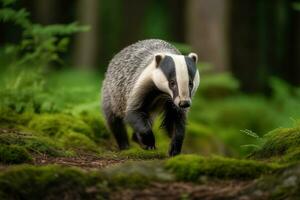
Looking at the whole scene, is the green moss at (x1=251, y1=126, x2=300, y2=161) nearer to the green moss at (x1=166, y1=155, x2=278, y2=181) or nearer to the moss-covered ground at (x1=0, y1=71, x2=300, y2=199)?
the moss-covered ground at (x1=0, y1=71, x2=300, y2=199)

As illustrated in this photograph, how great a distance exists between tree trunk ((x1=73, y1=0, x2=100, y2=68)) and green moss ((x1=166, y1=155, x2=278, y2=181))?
16.3 meters

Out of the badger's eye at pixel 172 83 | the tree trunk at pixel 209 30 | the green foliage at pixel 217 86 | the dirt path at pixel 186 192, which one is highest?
the badger's eye at pixel 172 83

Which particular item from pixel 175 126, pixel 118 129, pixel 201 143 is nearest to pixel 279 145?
pixel 175 126

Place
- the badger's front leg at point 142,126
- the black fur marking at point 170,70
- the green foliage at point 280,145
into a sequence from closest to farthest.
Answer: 1. the green foliage at point 280,145
2. the black fur marking at point 170,70
3. the badger's front leg at point 142,126

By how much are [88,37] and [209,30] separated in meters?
5.23

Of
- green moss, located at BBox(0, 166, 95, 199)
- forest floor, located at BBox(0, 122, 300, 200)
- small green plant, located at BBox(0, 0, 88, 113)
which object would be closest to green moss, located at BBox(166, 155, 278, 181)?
forest floor, located at BBox(0, 122, 300, 200)

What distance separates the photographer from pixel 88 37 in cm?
2192

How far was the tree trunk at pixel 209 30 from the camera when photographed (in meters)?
17.5

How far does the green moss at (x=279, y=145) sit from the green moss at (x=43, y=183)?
173 centimetres

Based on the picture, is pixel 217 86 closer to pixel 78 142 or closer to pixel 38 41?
pixel 38 41

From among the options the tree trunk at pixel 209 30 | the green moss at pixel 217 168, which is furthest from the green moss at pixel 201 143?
the tree trunk at pixel 209 30

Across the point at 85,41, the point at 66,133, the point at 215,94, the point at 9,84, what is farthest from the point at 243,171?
the point at 85,41

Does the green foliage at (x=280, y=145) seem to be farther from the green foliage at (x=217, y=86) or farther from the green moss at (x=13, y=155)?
the green foliage at (x=217, y=86)

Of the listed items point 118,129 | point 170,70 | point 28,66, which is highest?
point 170,70
